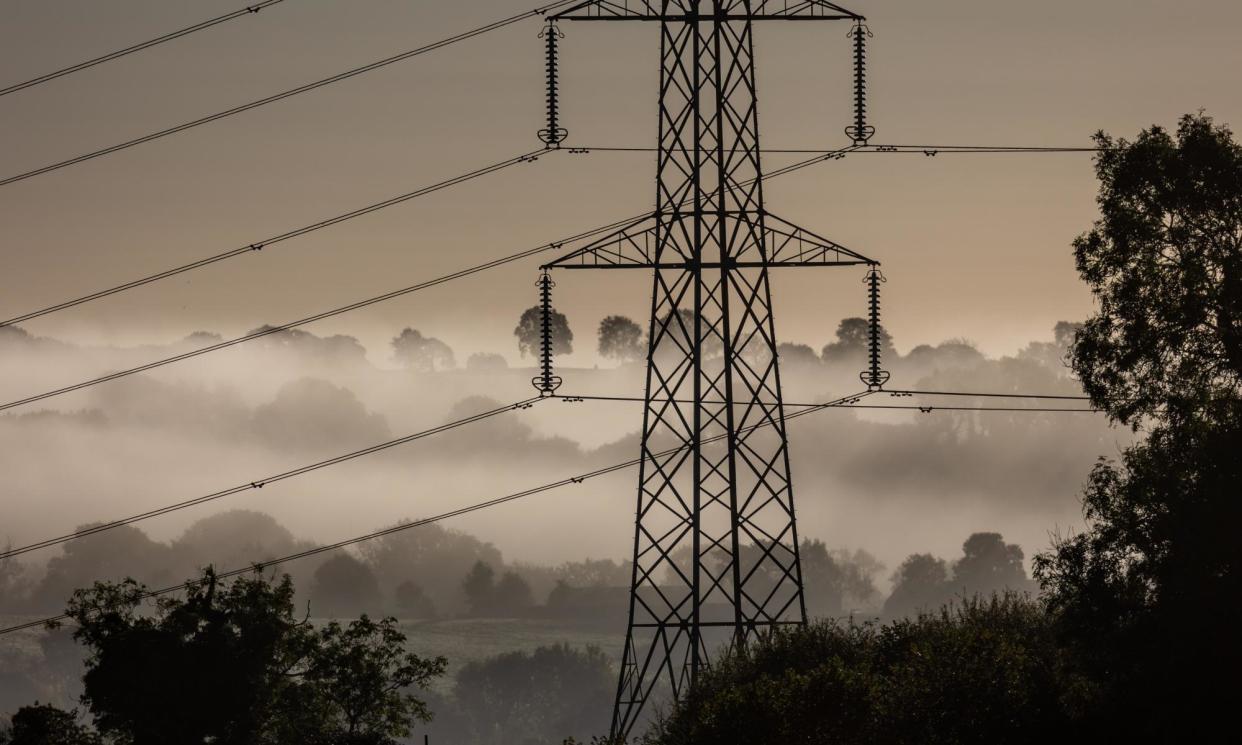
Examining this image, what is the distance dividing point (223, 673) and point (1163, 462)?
45453 mm

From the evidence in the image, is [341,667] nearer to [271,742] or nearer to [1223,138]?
[271,742]

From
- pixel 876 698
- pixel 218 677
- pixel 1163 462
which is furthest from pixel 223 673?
pixel 1163 462

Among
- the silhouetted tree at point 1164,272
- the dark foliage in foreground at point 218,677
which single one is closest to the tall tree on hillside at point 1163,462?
the silhouetted tree at point 1164,272

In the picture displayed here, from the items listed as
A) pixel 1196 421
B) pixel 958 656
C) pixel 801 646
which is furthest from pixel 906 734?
pixel 1196 421

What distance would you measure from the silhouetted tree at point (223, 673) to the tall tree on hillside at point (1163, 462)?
3738cm

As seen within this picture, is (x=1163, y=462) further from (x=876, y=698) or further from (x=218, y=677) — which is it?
(x=218, y=677)

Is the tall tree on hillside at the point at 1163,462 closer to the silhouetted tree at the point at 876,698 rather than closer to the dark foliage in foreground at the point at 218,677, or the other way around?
the silhouetted tree at the point at 876,698

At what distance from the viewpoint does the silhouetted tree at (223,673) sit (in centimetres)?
8375

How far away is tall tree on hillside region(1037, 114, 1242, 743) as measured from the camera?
2274 inches

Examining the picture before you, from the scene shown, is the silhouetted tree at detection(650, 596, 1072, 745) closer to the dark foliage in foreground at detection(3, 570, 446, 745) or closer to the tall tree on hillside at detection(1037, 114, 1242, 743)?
the tall tree on hillside at detection(1037, 114, 1242, 743)

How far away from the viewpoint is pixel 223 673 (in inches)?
3361

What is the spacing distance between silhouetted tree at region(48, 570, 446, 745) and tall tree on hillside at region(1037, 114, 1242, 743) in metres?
37.4

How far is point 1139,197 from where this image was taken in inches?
2557

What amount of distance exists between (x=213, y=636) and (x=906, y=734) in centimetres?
3841
